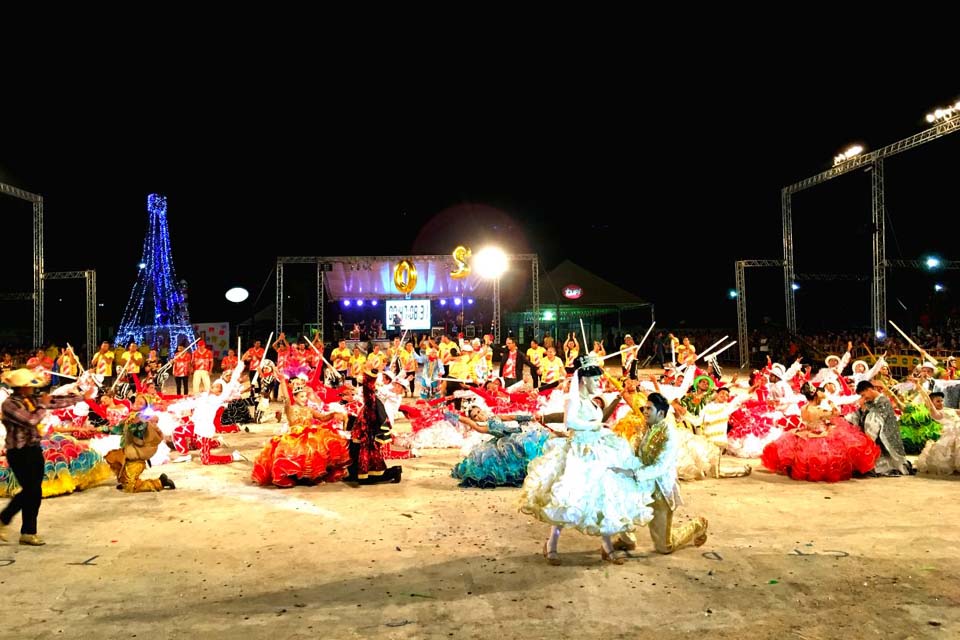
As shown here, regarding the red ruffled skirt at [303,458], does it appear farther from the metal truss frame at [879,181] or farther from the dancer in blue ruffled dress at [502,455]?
the metal truss frame at [879,181]

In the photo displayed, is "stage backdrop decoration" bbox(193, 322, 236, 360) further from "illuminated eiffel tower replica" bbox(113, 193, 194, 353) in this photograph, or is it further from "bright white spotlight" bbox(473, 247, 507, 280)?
"bright white spotlight" bbox(473, 247, 507, 280)

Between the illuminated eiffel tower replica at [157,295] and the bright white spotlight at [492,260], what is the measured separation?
13.3 meters

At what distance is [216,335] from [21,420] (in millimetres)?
28091

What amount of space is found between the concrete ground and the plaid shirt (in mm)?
988

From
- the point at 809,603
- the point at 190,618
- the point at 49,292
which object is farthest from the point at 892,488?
the point at 49,292

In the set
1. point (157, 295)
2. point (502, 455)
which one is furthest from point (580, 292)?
point (502, 455)

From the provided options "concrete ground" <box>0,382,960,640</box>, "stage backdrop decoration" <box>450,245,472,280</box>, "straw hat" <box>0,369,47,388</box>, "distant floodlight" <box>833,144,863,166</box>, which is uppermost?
"distant floodlight" <box>833,144,863,166</box>

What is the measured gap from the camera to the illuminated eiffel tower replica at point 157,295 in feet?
98.7

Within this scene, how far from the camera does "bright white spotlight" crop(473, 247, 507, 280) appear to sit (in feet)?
87.2

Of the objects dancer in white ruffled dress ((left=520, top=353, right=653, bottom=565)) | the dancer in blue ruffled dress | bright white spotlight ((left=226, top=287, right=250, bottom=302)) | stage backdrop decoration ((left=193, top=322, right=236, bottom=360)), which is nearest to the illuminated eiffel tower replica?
stage backdrop decoration ((left=193, top=322, right=236, bottom=360))

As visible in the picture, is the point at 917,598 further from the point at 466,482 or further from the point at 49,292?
the point at 49,292

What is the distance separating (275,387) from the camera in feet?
64.5

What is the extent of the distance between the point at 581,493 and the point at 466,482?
368 cm

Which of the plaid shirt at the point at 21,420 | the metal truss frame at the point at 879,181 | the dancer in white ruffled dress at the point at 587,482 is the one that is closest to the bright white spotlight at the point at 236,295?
the metal truss frame at the point at 879,181
